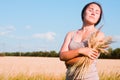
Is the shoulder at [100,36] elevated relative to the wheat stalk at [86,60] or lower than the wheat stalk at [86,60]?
elevated

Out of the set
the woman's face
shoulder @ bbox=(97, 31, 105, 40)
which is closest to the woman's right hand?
shoulder @ bbox=(97, 31, 105, 40)

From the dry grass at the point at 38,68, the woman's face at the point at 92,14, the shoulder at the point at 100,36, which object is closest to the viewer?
the shoulder at the point at 100,36

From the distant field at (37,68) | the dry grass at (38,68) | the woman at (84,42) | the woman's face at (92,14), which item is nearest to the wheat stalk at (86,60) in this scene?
the woman at (84,42)

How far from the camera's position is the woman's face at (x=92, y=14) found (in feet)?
12.2

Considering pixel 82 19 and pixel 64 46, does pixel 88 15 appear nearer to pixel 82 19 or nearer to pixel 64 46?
pixel 82 19

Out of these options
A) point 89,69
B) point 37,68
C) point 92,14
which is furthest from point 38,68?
point 89,69

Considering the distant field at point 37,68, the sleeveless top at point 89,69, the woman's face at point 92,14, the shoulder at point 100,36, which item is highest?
the woman's face at point 92,14

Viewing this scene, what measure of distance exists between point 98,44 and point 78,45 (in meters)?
0.19

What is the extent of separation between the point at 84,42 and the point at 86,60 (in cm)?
19

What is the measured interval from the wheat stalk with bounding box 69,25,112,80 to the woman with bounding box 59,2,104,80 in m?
0.04

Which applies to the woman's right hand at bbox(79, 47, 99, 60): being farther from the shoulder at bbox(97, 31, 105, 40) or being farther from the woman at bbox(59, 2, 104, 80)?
the shoulder at bbox(97, 31, 105, 40)

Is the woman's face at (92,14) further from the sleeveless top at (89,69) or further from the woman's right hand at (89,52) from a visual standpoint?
the woman's right hand at (89,52)

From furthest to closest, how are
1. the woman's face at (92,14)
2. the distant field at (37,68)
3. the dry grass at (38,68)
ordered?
the distant field at (37,68)
the dry grass at (38,68)
the woman's face at (92,14)

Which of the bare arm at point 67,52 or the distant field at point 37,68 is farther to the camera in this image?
the distant field at point 37,68
